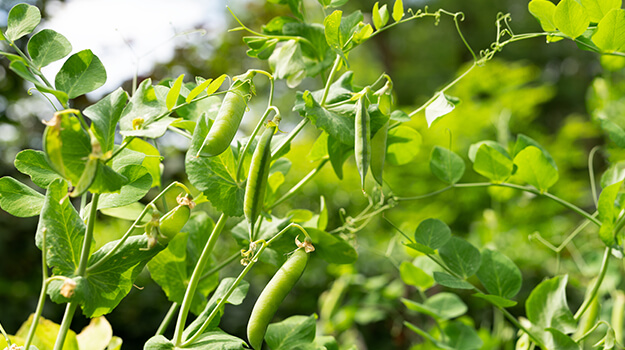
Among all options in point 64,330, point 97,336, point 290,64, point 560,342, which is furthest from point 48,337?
point 560,342

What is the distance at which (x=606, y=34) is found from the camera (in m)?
0.33

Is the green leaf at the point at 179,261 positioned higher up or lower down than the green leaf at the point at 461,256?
higher up

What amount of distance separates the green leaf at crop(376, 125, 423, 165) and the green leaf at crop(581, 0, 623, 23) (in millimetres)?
148

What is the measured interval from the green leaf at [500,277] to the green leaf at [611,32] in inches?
7.1

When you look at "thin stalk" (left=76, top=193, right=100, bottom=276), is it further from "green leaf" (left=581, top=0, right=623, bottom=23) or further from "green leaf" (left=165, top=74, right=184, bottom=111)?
"green leaf" (left=581, top=0, right=623, bottom=23)

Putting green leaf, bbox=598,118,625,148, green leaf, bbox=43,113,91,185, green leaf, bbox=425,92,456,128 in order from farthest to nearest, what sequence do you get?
green leaf, bbox=598,118,625,148, green leaf, bbox=425,92,456,128, green leaf, bbox=43,113,91,185

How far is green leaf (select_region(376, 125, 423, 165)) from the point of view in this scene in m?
0.39

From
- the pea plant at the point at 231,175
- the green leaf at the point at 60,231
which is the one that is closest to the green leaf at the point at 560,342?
the pea plant at the point at 231,175

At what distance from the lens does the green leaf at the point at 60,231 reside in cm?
23

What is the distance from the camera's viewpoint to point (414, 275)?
489 mm

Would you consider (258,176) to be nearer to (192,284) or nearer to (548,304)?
(192,284)

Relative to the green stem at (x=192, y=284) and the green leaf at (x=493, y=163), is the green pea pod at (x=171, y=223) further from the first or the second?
the green leaf at (x=493, y=163)

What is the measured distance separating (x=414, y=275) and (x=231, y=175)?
274mm

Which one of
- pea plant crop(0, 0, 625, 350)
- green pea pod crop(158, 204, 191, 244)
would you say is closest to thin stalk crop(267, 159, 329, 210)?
pea plant crop(0, 0, 625, 350)
